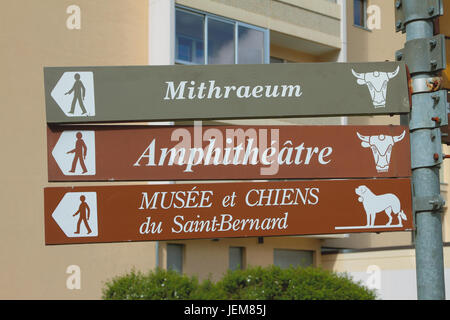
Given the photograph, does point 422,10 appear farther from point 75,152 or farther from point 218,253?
point 218,253

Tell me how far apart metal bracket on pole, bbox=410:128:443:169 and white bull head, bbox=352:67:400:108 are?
42 centimetres

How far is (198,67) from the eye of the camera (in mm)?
5016

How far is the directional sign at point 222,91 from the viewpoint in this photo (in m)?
4.91

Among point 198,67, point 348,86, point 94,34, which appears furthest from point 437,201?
point 94,34

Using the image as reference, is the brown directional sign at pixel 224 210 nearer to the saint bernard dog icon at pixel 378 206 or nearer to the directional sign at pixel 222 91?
the saint bernard dog icon at pixel 378 206

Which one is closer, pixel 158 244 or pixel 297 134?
pixel 297 134

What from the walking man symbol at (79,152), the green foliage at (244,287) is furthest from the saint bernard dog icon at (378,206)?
the green foliage at (244,287)

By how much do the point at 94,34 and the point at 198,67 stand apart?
1386 cm

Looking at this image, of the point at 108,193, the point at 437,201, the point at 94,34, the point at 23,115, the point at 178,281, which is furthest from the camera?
the point at 94,34

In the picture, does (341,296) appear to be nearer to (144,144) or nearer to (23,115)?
(23,115)

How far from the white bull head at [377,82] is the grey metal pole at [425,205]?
195 millimetres

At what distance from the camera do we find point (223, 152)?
4.98 meters

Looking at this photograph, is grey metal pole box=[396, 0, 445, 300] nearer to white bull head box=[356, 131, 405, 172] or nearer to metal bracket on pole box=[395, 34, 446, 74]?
metal bracket on pole box=[395, 34, 446, 74]

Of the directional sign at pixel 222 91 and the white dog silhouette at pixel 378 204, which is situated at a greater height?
the directional sign at pixel 222 91
